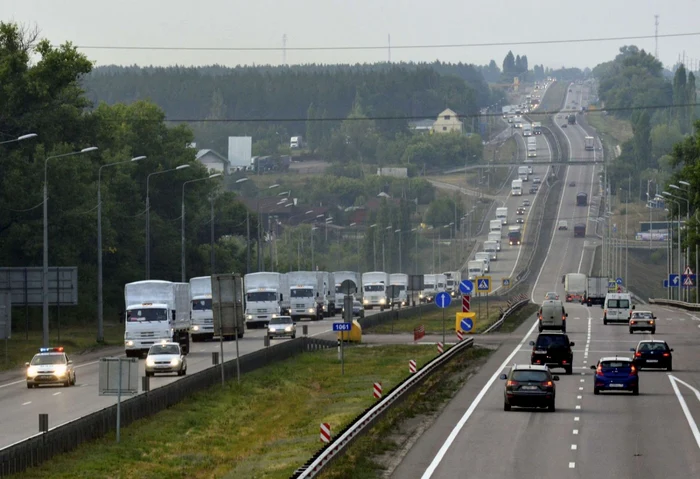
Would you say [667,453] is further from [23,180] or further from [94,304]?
[94,304]

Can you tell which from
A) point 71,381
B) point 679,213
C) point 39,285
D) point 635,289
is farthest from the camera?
point 635,289

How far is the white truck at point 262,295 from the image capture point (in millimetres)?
99375

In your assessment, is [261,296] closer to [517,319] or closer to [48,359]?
[517,319]

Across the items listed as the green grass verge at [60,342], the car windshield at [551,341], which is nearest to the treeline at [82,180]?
the green grass verge at [60,342]

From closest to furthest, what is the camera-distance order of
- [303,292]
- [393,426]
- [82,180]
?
[393,426], [82,180], [303,292]

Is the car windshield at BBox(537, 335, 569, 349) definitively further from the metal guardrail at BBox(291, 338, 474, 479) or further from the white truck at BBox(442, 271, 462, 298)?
the white truck at BBox(442, 271, 462, 298)

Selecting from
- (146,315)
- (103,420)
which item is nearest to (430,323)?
(146,315)

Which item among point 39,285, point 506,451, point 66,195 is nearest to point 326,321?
point 66,195

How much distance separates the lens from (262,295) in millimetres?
99750

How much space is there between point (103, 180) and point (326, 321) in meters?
20.5

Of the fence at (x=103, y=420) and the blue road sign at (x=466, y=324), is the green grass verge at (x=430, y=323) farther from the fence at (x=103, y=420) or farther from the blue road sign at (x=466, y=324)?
the fence at (x=103, y=420)

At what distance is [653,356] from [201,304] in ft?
106

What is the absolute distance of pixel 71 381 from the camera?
182 feet

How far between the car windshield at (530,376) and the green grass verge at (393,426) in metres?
2.72
